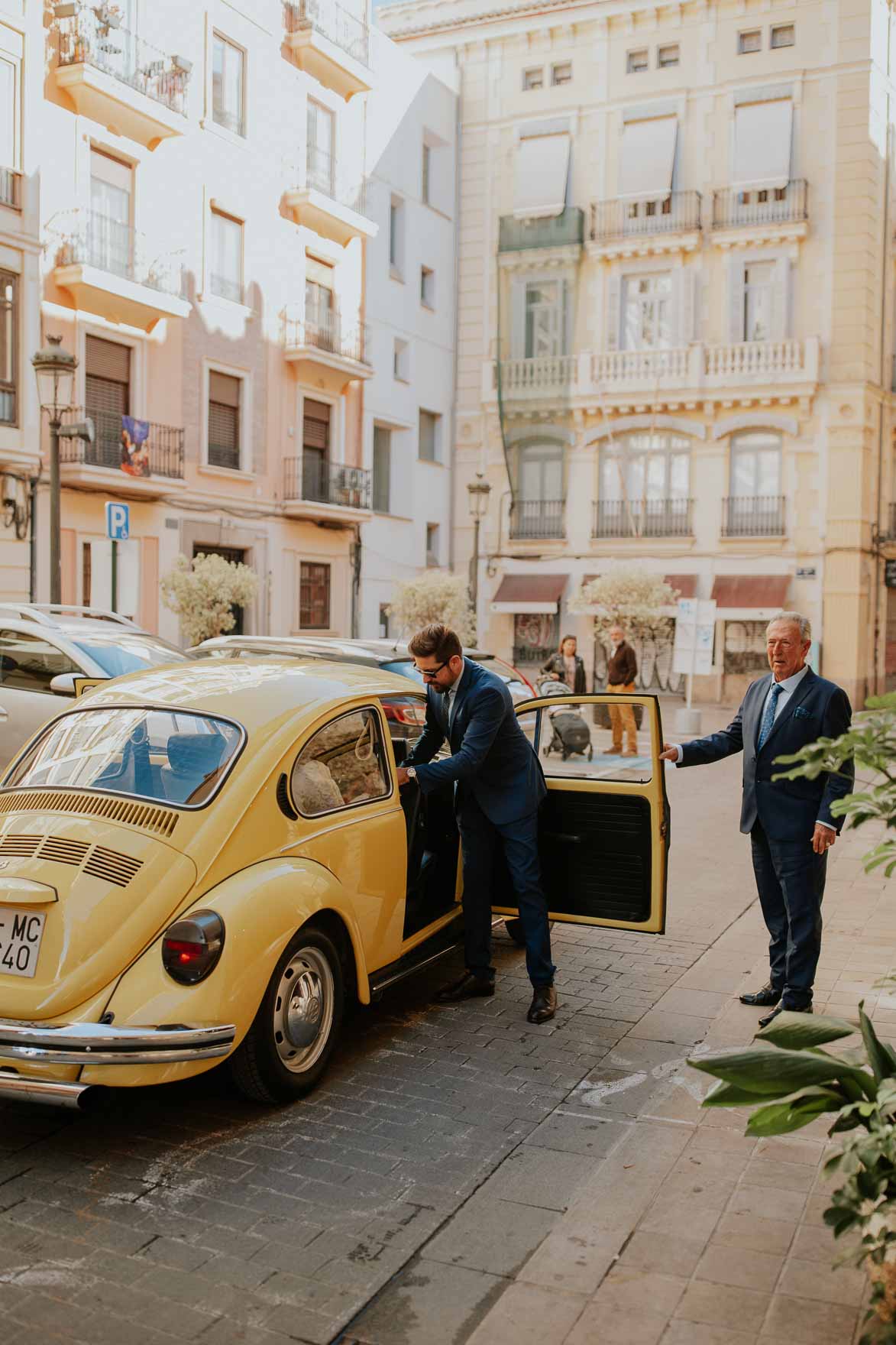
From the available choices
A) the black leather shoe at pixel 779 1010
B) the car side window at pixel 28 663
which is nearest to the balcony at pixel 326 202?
the car side window at pixel 28 663

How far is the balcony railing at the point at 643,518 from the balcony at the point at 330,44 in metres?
12.2

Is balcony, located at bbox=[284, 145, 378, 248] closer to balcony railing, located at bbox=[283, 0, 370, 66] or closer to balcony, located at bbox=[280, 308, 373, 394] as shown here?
balcony, located at bbox=[280, 308, 373, 394]

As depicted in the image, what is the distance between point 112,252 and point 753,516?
17.3m

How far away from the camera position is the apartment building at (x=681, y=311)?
104 feet

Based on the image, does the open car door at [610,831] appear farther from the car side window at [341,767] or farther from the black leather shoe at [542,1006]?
the car side window at [341,767]

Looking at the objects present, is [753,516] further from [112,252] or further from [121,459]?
[112,252]

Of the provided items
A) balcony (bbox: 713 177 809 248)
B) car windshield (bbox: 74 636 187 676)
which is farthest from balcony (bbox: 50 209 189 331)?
balcony (bbox: 713 177 809 248)

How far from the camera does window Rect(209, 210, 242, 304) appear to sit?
26.1 meters

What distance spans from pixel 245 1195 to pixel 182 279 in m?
23.5

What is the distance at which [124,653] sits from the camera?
11531 millimetres

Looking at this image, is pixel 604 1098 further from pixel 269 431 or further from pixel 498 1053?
pixel 269 431

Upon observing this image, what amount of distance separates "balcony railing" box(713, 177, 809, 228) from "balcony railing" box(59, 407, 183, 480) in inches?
646

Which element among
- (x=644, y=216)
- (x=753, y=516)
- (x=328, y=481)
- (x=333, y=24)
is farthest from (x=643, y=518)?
Result: (x=333, y=24)

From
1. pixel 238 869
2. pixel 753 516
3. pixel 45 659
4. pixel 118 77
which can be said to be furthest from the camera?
pixel 753 516
